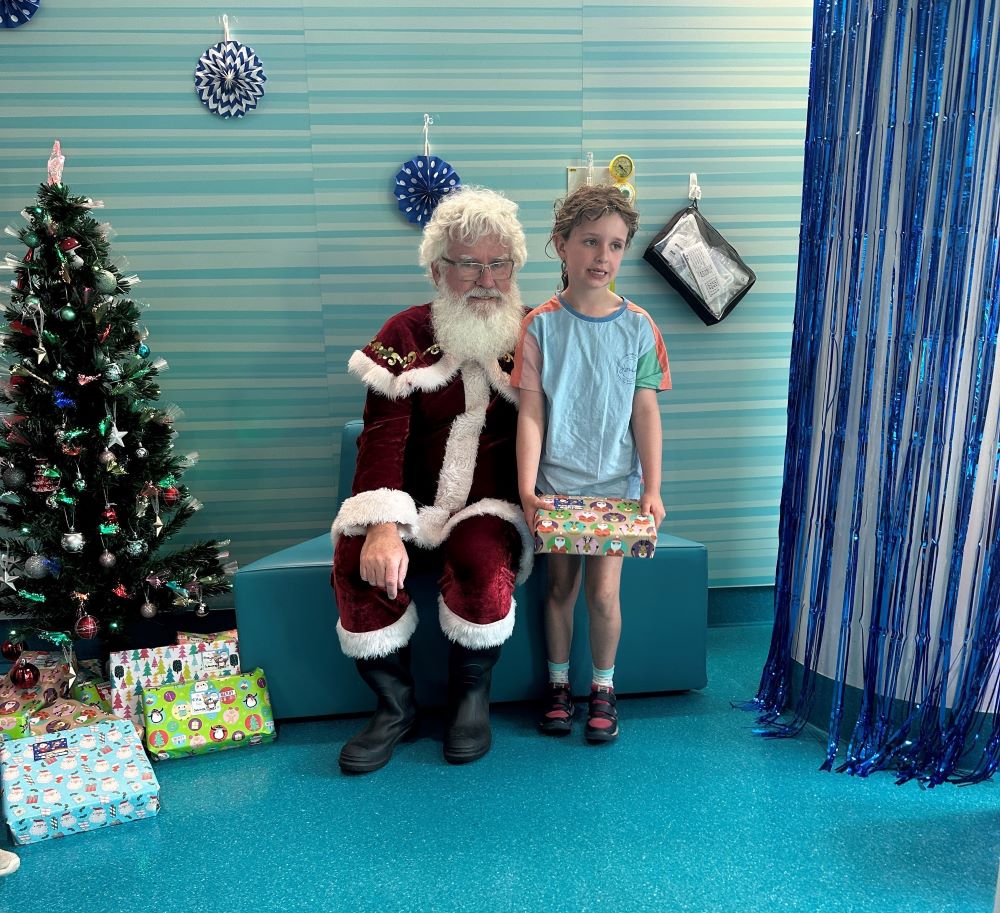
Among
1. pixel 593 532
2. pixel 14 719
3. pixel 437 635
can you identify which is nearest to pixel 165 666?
pixel 14 719

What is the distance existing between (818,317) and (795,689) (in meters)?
1.06

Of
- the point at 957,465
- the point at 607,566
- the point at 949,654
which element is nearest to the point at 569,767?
the point at 607,566

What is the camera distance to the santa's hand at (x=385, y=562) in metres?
2.12

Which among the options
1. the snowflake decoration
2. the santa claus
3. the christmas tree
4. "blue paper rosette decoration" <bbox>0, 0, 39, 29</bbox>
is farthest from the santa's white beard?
"blue paper rosette decoration" <bbox>0, 0, 39, 29</bbox>

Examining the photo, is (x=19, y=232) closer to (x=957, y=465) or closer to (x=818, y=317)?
(x=818, y=317)

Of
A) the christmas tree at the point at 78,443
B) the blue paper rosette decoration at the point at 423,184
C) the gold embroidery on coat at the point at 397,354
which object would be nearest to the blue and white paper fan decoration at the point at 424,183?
the blue paper rosette decoration at the point at 423,184

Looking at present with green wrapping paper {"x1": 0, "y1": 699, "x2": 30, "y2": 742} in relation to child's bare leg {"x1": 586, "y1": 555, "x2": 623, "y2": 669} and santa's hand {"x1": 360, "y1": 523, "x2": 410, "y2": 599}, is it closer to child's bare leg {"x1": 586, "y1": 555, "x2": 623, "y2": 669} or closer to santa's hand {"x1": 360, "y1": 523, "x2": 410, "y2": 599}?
santa's hand {"x1": 360, "y1": 523, "x2": 410, "y2": 599}

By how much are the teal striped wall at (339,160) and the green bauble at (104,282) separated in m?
0.41

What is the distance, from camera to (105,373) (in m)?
2.47

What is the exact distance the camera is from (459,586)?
221 cm

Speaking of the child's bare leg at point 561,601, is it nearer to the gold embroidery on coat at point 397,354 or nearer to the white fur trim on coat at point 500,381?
the white fur trim on coat at point 500,381

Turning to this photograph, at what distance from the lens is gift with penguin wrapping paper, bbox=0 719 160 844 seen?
191 centimetres

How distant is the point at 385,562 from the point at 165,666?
2.77 feet

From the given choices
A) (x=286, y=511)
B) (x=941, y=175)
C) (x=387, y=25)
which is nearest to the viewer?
(x=941, y=175)
